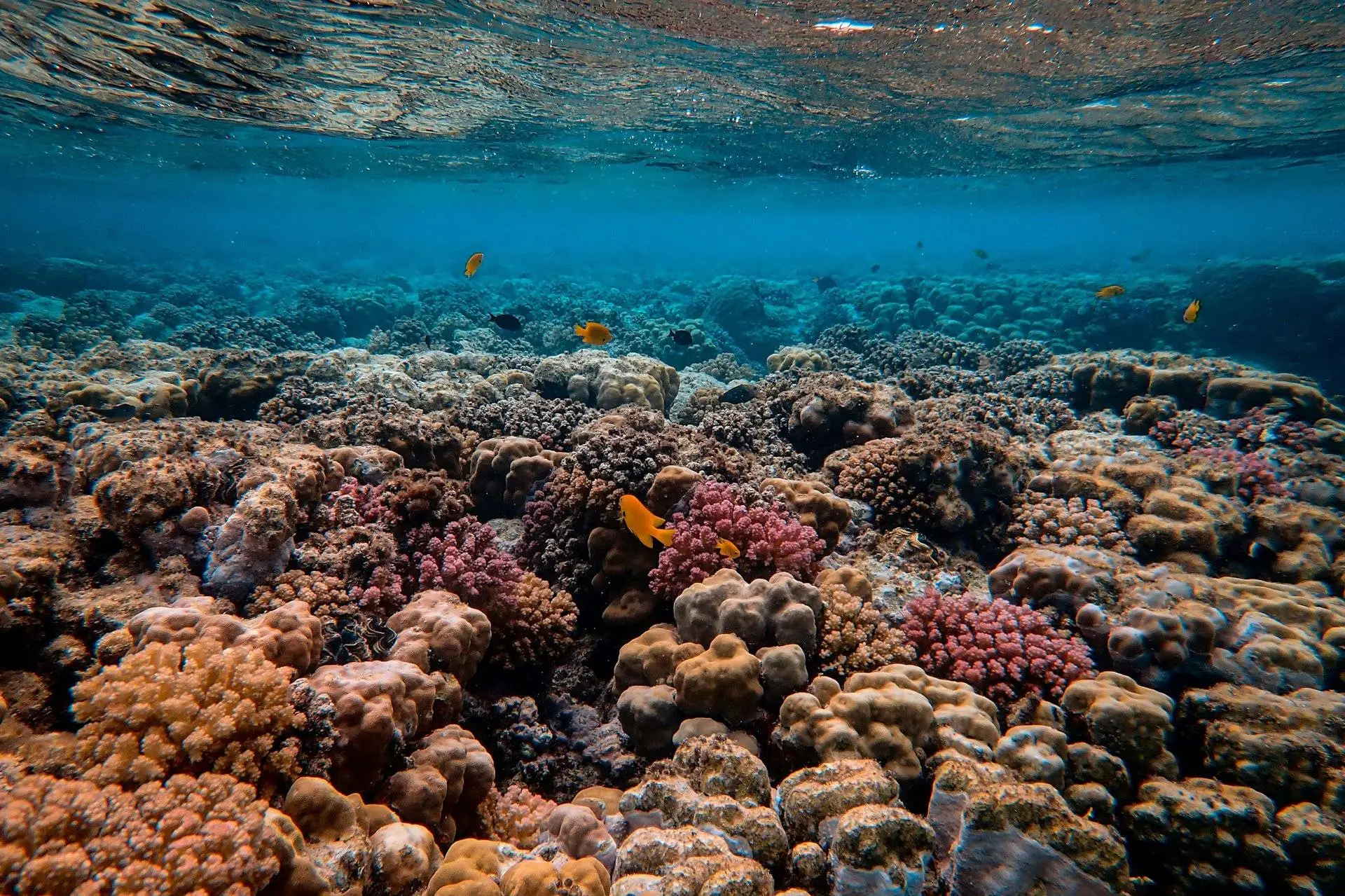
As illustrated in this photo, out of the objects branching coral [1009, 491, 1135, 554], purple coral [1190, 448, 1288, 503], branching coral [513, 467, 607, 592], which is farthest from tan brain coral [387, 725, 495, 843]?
purple coral [1190, 448, 1288, 503]

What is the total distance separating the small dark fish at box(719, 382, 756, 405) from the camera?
11109 millimetres

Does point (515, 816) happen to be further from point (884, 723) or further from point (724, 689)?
point (884, 723)

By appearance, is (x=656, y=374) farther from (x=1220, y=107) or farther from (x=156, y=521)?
(x=1220, y=107)

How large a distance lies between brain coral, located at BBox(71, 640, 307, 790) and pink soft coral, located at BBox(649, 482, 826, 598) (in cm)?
294

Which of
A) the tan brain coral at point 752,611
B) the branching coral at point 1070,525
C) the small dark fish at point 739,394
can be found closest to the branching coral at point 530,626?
the tan brain coral at point 752,611

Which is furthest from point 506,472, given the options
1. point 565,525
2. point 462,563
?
point 462,563

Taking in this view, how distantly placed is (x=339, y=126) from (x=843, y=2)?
75.4 ft

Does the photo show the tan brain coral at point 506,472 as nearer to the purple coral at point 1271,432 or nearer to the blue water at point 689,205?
the purple coral at point 1271,432

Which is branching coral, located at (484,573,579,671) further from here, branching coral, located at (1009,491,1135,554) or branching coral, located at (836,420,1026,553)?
branching coral, located at (1009,491,1135,554)

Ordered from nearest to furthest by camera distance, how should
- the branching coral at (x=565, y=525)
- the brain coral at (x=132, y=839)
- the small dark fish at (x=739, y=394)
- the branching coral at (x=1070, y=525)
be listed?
the brain coral at (x=132, y=839) < the branching coral at (x=565, y=525) < the branching coral at (x=1070, y=525) < the small dark fish at (x=739, y=394)

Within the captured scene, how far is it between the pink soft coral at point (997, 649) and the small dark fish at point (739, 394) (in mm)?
6417

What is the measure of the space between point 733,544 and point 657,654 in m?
1.19

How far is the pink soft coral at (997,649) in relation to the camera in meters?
4.50

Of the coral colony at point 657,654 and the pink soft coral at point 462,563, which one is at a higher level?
the coral colony at point 657,654
